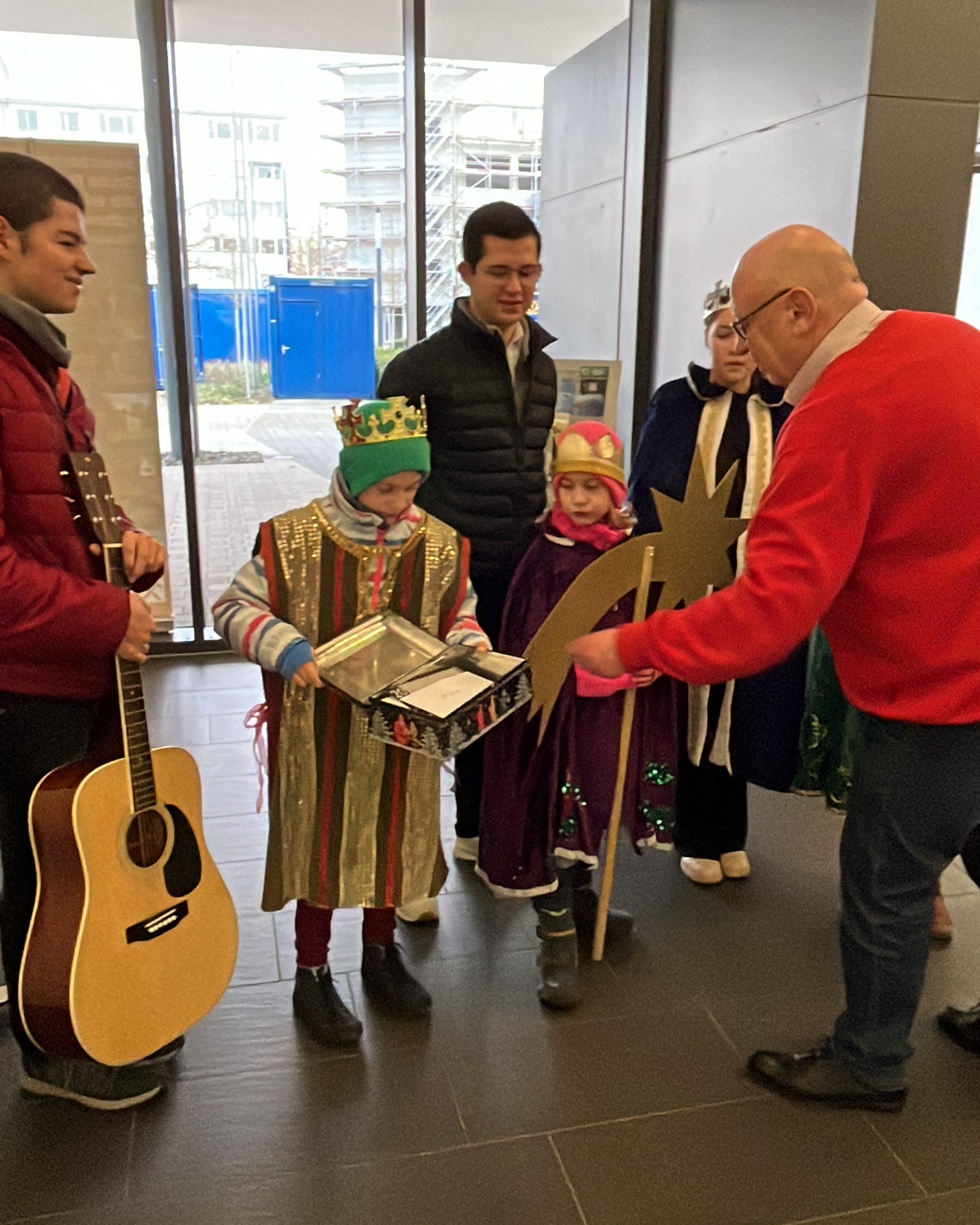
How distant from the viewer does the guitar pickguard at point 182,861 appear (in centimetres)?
177

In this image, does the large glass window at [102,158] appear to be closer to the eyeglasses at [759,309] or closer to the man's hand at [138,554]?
the man's hand at [138,554]

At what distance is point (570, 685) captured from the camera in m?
2.06

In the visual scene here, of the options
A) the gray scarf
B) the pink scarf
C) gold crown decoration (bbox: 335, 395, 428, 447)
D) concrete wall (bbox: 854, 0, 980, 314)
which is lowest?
the pink scarf

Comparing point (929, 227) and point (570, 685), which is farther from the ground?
point (929, 227)

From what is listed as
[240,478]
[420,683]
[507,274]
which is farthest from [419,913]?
[240,478]

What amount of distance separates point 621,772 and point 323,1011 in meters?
0.76

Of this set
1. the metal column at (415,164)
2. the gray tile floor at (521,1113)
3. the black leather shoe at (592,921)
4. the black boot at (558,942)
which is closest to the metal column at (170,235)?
the metal column at (415,164)

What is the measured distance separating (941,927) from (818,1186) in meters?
0.89

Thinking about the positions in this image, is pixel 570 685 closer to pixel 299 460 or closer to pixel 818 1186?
pixel 818 1186

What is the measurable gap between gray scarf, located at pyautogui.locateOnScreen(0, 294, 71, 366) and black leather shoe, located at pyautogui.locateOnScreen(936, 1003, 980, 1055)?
2090 mm

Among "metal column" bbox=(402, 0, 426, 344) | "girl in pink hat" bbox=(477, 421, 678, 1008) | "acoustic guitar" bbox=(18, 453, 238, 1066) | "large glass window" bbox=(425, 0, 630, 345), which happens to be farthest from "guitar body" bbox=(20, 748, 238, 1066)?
"metal column" bbox=(402, 0, 426, 344)

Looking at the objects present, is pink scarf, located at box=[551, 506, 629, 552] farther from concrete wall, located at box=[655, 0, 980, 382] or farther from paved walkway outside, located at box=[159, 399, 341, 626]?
paved walkway outside, located at box=[159, 399, 341, 626]

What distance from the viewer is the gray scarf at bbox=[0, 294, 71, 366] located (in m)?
1.53

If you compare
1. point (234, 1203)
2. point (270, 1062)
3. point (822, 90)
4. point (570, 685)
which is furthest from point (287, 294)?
point (234, 1203)
